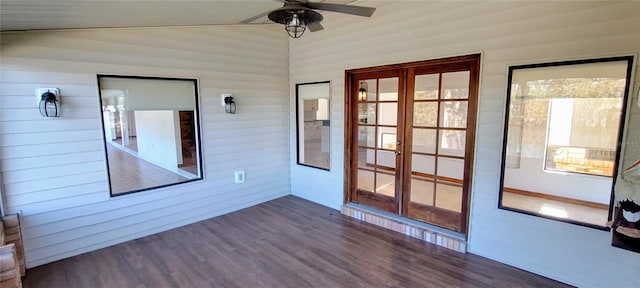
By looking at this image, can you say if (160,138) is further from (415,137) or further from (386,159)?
(415,137)

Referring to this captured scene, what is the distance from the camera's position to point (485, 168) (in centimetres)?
299

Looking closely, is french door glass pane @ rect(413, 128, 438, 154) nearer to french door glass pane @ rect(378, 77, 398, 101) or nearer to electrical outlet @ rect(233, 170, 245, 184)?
french door glass pane @ rect(378, 77, 398, 101)

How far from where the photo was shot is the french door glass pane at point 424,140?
3443mm

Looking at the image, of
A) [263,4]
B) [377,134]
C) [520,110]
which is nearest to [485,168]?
[520,110]

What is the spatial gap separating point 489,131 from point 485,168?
1.26 feet

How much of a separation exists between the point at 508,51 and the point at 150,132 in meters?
5.96

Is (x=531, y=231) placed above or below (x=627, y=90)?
below

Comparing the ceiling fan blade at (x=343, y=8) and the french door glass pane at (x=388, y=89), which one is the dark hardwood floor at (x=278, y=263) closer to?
the french door glass pane at (x=388, y=89)

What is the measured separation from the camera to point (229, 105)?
4.21 m

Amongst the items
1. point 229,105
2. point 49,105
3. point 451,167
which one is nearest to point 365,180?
point 451,167

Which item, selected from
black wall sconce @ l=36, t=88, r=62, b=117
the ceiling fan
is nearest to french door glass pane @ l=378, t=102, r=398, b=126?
the ceiling fan

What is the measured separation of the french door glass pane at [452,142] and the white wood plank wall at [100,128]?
2.69 m

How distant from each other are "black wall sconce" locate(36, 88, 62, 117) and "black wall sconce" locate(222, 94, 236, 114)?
5.83 feet

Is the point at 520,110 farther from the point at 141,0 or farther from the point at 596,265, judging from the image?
the point at 141,0
